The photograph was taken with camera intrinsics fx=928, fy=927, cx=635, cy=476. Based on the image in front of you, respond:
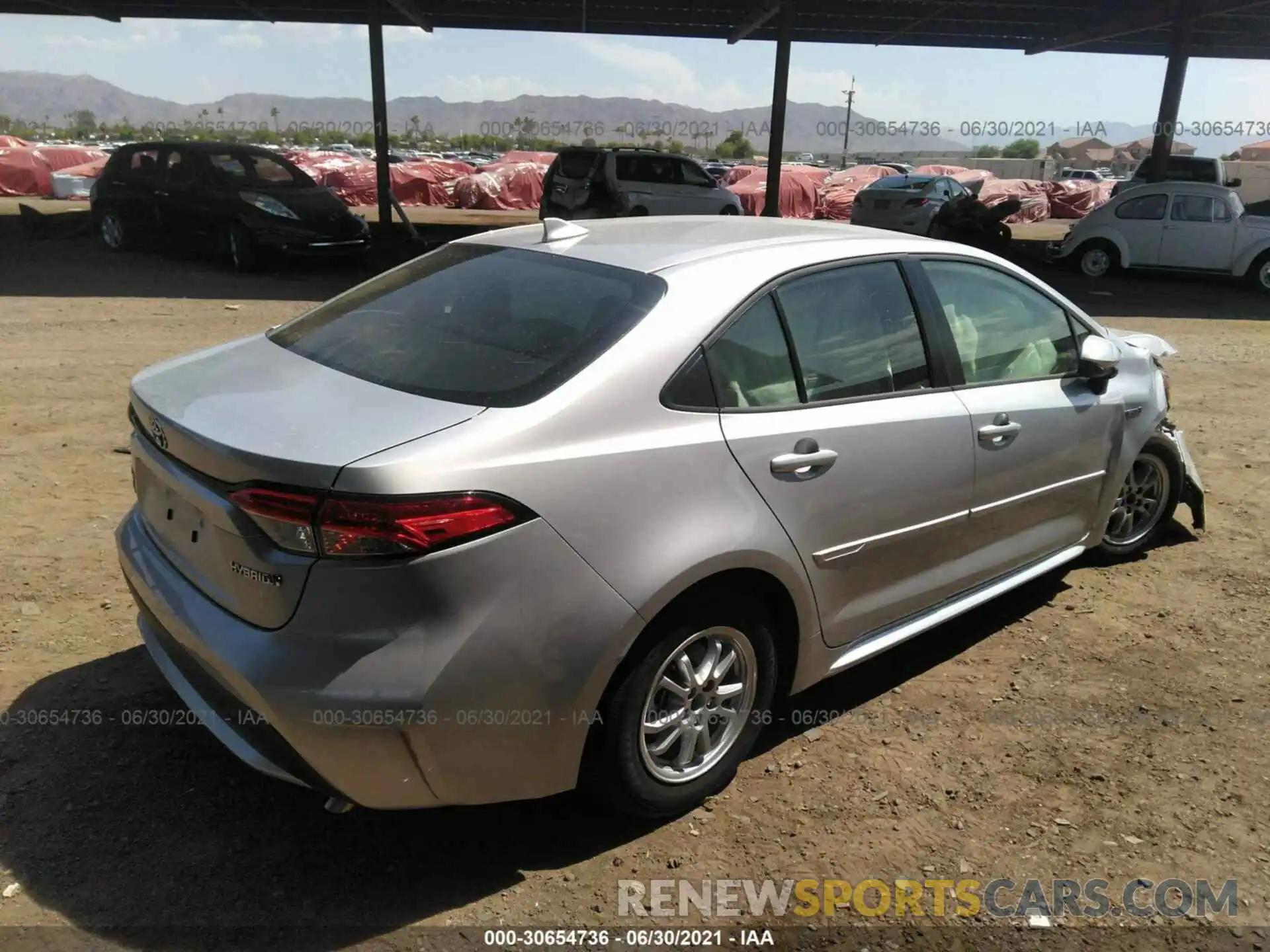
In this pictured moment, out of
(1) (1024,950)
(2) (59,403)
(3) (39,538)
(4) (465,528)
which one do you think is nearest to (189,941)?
(4) (465,528)

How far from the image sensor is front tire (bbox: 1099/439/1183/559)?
466 centimetres

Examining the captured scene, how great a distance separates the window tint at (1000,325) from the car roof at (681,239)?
22 centimetres

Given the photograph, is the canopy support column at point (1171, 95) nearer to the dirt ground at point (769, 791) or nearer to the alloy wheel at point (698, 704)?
the dirt ground at point (769, 791)

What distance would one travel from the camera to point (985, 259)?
3750 mm

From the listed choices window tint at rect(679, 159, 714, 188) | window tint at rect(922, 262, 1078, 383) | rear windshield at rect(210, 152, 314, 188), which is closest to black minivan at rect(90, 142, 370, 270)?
rear windshield at rect(210, 152, 314, 188)

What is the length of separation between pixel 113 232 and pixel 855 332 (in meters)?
15.3

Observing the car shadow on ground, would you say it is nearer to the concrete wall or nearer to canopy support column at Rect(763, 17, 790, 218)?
canopy support column at Rect(763, 17, 790, 218)

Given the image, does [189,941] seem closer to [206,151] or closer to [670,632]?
[670,632]

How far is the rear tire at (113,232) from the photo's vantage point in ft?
48.3

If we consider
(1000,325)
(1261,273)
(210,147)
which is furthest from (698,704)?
(1261,273)

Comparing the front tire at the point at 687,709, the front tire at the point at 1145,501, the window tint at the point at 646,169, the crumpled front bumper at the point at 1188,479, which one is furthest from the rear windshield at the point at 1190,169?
the front tire at the point at 687,709

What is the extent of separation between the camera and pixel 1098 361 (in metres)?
3.88

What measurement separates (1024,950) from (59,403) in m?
6.87

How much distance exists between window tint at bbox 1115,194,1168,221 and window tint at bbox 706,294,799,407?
51.8ft
